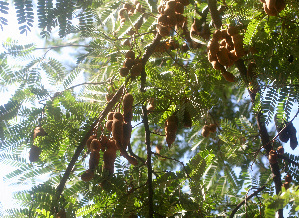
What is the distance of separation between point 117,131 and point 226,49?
19.9 inches

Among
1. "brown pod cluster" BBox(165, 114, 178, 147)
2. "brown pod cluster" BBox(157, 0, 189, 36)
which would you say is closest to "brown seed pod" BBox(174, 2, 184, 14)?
"brown pod cluster" BBox(157, 0, 189, 36)

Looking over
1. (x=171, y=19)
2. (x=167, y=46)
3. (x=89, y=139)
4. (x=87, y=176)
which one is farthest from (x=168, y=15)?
(x=87, y=176)

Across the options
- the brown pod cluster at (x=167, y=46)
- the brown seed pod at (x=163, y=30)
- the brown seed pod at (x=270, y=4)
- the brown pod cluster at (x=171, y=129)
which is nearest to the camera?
the brown seed pod at (x=270, y=4)

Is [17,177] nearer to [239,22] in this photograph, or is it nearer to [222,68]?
[222,68]

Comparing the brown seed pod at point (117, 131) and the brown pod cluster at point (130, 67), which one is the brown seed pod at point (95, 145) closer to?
the brown seed pod at point (117, 131)

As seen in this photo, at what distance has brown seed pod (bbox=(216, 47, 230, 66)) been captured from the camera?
110 cm

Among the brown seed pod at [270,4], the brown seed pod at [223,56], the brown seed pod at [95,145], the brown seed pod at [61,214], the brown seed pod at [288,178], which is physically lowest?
the brown seed pod at [61,214]

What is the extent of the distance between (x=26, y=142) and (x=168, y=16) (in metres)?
0.86

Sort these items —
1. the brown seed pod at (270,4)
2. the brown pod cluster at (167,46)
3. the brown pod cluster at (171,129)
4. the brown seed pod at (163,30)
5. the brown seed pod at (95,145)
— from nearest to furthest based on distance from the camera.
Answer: the brown seed pod at (270,4) → the brown seed pod at (95,145) → the brown pod cluster at (171,129) → the brown seed pod at (163,30) → the brown pod cluster at (167,46)

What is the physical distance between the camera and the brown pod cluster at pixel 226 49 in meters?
1.10

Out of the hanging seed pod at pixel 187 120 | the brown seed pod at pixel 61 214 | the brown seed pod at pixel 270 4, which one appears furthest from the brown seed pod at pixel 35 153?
the brown seed pod at pixel 270 4

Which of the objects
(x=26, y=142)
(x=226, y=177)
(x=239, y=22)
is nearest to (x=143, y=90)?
(x=239, y=22)

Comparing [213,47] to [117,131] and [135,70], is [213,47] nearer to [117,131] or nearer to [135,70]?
[135,70]

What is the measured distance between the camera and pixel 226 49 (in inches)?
44.0
